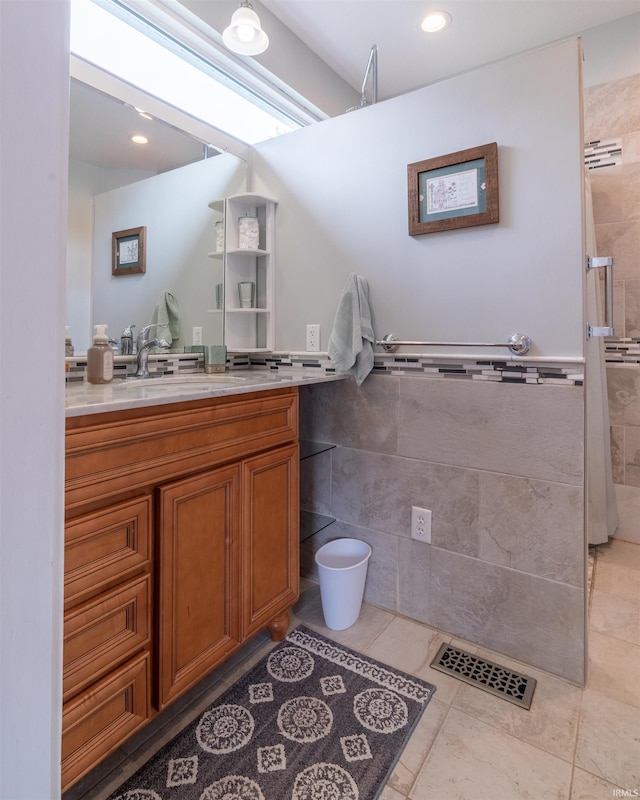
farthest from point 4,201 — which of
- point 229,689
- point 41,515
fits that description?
point 229,689

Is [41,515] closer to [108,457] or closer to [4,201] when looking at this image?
[4,201]

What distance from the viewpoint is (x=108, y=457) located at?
955mm

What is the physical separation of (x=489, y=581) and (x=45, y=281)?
159 cm

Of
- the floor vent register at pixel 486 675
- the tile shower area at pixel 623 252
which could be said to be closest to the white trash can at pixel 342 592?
the floor vent register at pixel 486 675

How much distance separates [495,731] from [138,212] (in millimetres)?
2067

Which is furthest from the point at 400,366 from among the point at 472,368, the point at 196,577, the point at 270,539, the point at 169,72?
the point at 169,72

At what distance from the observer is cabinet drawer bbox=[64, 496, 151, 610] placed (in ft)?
2.94

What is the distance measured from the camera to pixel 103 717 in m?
0.98

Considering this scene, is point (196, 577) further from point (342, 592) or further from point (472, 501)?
point (472, 501)

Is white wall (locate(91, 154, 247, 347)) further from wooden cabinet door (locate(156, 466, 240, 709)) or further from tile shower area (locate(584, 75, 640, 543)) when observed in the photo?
tile shower area (locate(584, 75, 640, 543))

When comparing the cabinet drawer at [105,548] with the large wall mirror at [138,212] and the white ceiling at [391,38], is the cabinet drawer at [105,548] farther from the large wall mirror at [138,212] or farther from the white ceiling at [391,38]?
the white ceiling at [391,38]

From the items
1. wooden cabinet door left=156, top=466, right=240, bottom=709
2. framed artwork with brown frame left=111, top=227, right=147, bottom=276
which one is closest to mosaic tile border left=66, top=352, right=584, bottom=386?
framed artwork with brown frame left=111, top=227, right=147, bottom=276

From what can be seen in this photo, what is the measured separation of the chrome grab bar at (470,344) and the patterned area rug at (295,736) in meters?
1.11

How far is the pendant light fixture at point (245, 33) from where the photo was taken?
1.50 meters
